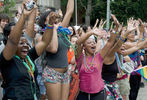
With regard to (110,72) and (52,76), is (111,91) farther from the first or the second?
(52,76)

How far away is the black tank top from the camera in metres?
3.45

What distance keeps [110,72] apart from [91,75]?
59 centimetres

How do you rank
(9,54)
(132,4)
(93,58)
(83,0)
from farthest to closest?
1. (83,0)
2. (132,4)
3. (93,58)
4. (9,54)

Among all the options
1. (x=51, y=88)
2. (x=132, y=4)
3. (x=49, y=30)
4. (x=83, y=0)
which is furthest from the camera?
(x=83, y=0)

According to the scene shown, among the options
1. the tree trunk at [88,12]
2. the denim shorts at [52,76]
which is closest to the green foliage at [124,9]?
the tree trunk at [88,12]

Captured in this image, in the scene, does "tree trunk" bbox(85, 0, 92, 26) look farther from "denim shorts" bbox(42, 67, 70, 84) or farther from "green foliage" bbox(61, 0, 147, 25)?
"denim shorts" bbox(42, 67, 70, 84)

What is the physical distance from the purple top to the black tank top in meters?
0.41

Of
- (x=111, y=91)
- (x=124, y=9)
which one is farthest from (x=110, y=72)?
(x=124, y=9)

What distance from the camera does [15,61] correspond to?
210 centimetres

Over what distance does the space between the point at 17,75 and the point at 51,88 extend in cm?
92

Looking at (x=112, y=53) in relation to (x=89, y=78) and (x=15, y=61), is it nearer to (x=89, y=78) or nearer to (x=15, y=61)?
(x=89, y=78)

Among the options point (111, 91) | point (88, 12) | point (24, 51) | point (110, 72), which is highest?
point (88, 12)

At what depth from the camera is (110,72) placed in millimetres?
3469

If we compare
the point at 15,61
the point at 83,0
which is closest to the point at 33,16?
the point at 15,61
